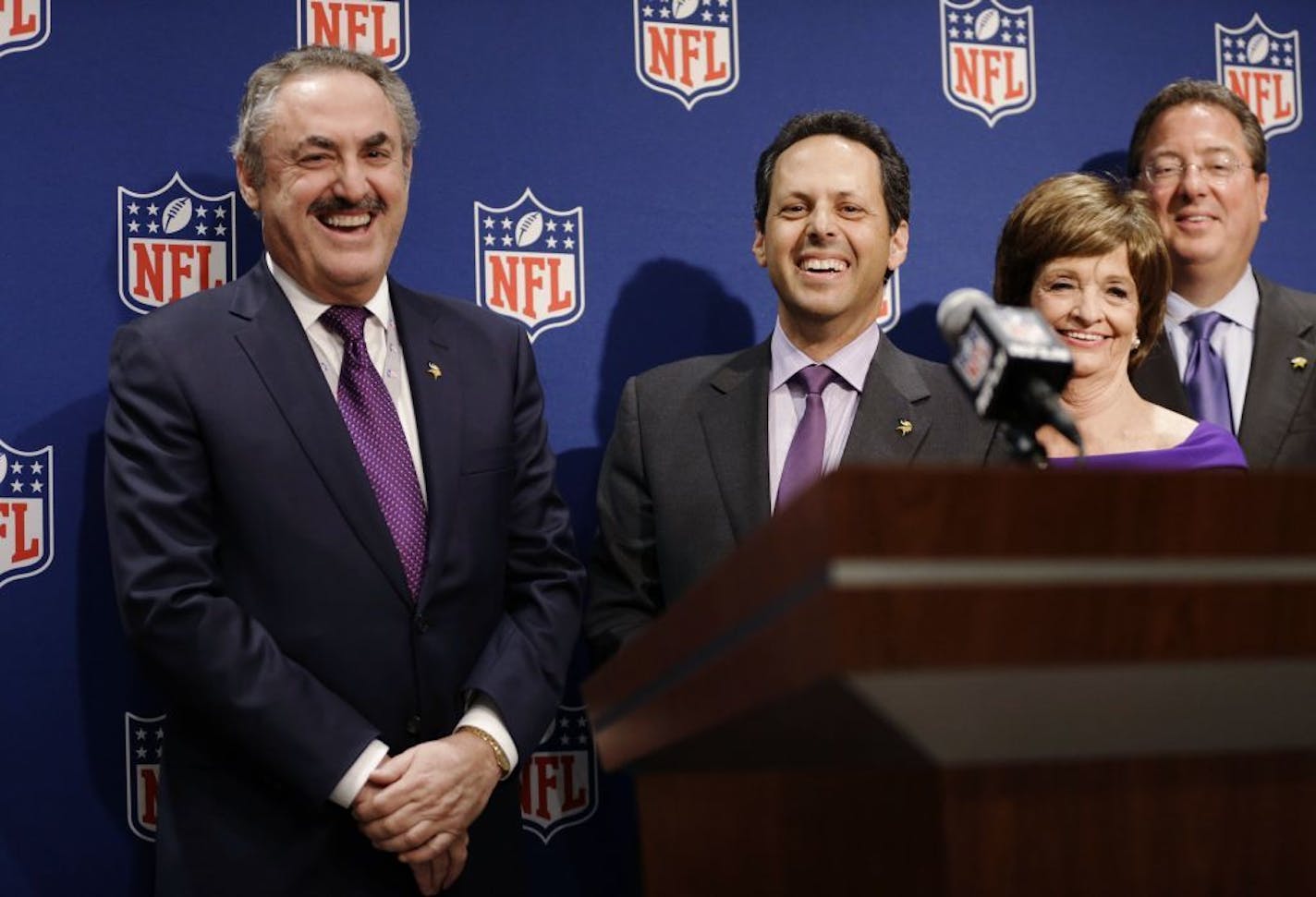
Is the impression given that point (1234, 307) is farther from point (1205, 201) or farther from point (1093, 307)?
point (1093, 307)

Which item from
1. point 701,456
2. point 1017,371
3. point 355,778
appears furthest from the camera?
point 701,456

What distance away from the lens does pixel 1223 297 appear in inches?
116

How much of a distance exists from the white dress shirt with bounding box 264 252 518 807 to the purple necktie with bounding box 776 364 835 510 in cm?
58

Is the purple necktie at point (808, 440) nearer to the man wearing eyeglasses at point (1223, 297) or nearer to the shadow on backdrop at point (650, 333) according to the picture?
the shadow on backdrop at point (650, 333)

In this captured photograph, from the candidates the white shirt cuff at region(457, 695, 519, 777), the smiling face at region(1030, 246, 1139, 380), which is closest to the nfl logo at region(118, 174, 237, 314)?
the white shirt cuff at region(457, 695, 519, 777)

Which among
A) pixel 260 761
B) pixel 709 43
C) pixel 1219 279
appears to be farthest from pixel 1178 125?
pixel 260 761

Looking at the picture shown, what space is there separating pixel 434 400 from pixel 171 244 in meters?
0.67

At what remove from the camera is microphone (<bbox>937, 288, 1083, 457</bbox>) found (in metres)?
1.14

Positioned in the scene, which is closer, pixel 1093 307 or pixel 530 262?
pixel 1093 307

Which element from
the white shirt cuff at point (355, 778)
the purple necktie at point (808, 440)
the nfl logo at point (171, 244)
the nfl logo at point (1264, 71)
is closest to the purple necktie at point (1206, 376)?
the nfl logo at point (1264, 71)

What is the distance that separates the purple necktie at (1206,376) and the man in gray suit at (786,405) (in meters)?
0.56

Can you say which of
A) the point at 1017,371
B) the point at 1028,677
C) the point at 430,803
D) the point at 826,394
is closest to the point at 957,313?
the point at 1017,371

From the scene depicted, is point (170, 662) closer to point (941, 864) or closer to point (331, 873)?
point (331, 873)

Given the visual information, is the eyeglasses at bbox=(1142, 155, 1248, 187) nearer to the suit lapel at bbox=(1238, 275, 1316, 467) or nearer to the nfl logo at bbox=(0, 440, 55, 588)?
the suit lapel at bbox=(1238, 275, 1316, 467)
